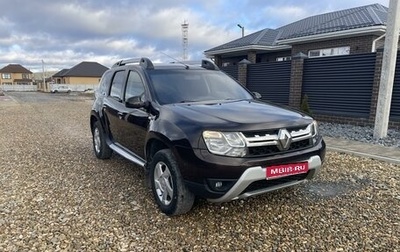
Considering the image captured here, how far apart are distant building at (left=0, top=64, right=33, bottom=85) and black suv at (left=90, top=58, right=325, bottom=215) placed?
96886 mm

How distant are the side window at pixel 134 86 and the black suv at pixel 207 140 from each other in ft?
0.05

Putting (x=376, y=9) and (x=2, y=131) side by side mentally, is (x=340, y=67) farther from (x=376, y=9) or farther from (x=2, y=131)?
(x=2, y=131)

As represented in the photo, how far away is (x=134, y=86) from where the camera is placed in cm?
459

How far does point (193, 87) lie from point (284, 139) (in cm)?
168

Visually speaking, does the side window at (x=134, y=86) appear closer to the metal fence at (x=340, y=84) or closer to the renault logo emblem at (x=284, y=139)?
the renault logo emblem at (x=284, y=139)

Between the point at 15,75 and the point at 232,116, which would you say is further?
the point at 15,75

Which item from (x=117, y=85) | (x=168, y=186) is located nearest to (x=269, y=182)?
(x=168, y=186)

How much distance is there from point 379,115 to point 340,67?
98.6 inches

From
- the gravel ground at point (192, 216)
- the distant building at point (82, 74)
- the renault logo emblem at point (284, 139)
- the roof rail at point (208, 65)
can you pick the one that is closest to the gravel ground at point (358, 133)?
the gravel ground at point (192, 216)

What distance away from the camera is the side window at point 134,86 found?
14.4ft

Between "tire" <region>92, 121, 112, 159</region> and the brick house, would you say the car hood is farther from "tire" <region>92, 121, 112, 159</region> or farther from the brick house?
the brick house

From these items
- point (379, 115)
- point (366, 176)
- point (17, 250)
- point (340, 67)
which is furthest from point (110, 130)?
point (340, 67)

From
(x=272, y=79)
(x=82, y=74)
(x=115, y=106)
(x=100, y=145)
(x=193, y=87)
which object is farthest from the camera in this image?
(x=82, y=74)

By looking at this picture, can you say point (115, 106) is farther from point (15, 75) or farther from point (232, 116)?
point (15, 75)
